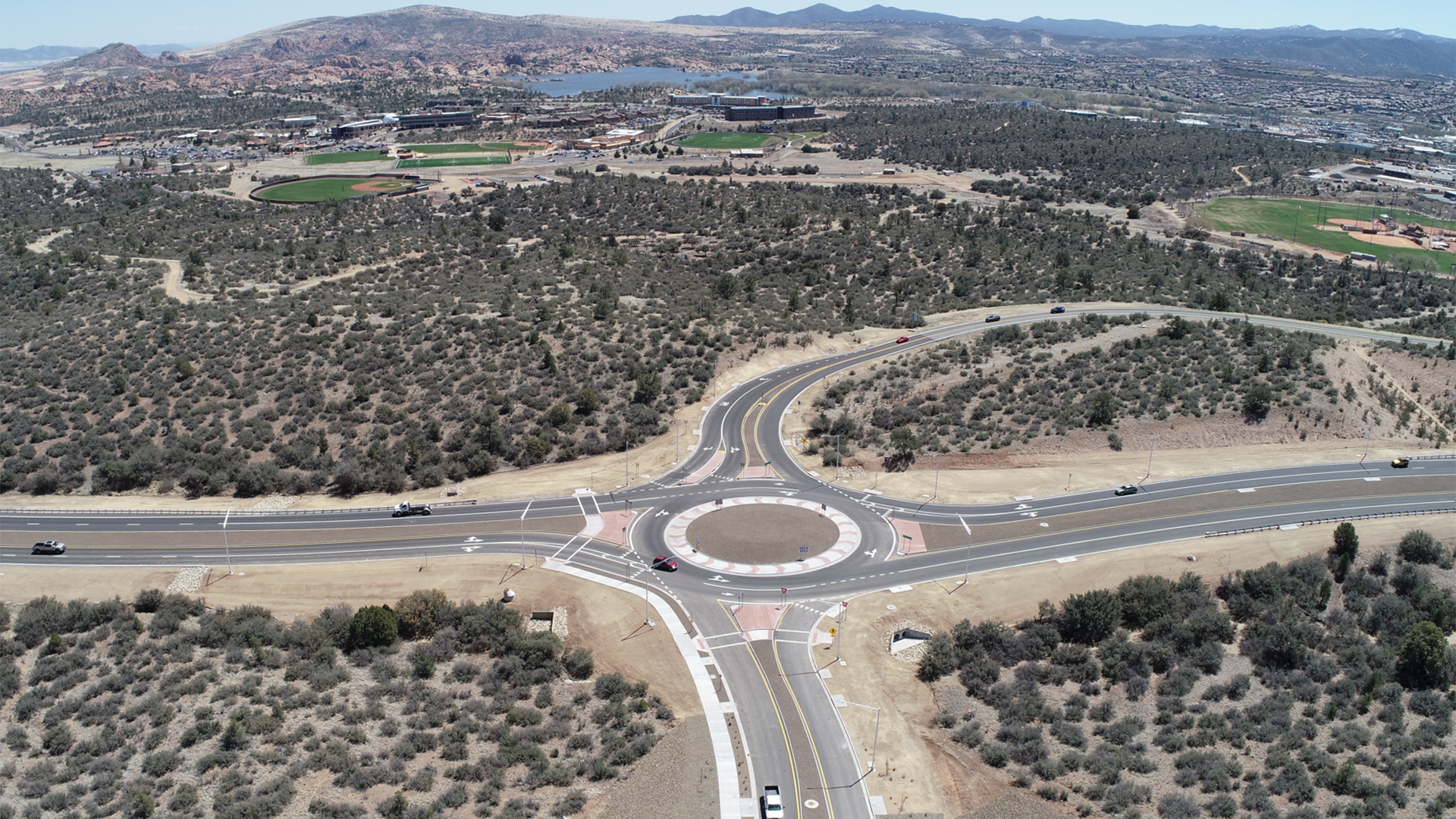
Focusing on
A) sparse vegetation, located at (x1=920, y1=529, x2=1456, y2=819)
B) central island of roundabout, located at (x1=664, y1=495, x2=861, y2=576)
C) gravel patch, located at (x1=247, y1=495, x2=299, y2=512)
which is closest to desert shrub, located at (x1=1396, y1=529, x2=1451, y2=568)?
sparse vegetation, located at (x1=920, y1=529, x2=1456, y2=819)

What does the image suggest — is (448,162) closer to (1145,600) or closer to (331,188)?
(331,188)

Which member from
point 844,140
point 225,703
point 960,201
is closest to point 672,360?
point 225,703

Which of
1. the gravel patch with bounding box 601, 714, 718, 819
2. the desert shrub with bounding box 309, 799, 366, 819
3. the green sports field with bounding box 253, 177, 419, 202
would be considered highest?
the green sports field with bounding box 253, 177, 419, 202

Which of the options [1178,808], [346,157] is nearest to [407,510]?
[1178,808]

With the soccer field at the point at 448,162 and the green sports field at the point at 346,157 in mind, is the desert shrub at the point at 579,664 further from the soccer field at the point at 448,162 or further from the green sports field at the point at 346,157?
the green sports field at the point at 346,157

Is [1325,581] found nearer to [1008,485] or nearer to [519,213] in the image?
[1008,485]

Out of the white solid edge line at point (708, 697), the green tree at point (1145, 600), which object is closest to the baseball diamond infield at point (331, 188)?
the white solid edge line at point (708, 697)

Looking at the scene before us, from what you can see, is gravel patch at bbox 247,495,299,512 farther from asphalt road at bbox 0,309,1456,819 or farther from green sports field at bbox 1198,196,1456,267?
green sports field at bbox 1198,196,1456,267
